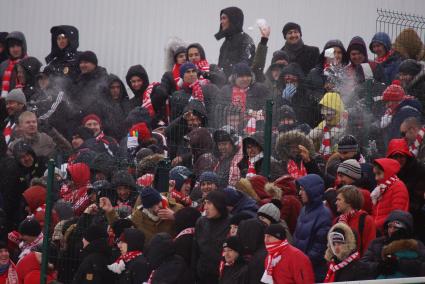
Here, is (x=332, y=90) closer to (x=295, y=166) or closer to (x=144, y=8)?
(x=295, y=166)

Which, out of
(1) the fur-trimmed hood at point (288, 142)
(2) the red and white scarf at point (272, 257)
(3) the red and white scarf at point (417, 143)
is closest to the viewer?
(2) the red and white scarf at point (272, 257)

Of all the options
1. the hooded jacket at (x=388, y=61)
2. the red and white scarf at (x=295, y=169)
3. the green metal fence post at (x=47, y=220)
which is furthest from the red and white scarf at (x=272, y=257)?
the hooded jacket at (x=388, y=61)

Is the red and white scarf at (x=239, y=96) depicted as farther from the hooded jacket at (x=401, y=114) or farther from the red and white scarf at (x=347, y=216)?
the red and white scarf at (x=347, y=216)

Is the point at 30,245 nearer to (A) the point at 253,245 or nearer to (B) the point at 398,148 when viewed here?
(A) the point at 253,245

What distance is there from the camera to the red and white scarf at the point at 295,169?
752 inches

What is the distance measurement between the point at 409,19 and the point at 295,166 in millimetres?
5090

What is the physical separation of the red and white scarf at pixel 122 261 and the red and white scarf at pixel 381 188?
8.64 feet

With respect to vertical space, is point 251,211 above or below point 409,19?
below

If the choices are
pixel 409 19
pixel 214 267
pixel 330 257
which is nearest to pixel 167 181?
pixel 214 267

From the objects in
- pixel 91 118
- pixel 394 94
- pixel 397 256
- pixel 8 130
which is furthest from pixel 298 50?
pixel 397 256

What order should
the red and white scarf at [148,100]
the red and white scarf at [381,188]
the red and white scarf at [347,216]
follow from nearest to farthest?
the red and white scarf at [347,216] → the red and white scarf at [381,188] → the red and white scarf at [148,100]

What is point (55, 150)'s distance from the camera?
22969 millimetres

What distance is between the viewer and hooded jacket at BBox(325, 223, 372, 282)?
16422 millimetres

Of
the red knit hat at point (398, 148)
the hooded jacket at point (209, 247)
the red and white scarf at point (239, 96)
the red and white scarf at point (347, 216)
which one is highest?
the red and white scarf at point (239, 96)
